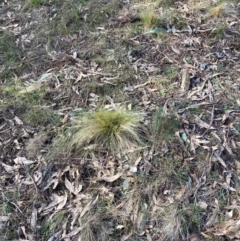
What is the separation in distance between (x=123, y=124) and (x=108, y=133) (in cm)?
12

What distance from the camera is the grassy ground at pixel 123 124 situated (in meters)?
2.18

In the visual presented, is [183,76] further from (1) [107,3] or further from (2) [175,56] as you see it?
(1) [107,3]

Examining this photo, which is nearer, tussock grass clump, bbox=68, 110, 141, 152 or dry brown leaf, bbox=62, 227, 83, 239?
dry brown leaf, bbox=62, 227, 83, 239

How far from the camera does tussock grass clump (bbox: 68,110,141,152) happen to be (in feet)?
8.04

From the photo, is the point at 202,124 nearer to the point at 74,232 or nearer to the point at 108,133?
the point at 108,133

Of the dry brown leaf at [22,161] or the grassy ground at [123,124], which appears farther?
the dry brown leaf at [22,161]

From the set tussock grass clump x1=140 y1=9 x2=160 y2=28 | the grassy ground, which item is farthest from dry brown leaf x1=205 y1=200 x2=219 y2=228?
tussock grass clump x1=140 y1=9 x2=160 y2=28

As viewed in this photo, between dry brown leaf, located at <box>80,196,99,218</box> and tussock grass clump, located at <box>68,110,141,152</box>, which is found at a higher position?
tussock grass clump, located at <box>68,110,141,152</box>

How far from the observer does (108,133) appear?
2492 mm

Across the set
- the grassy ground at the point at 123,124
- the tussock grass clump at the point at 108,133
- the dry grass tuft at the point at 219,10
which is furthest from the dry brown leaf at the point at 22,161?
the dry grass tuft at the point at 219,10

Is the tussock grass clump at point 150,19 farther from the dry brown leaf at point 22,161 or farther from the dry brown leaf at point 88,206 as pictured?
the dry brown leaf at point 88,206

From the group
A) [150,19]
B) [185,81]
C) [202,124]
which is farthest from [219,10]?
[202,124]

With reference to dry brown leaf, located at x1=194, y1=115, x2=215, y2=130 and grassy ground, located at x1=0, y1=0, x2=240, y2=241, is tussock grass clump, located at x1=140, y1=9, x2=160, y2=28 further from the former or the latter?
dry brown leaf, located at x1=194, y1=115, x2=215, y2=130

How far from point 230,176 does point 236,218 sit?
0.94ft
